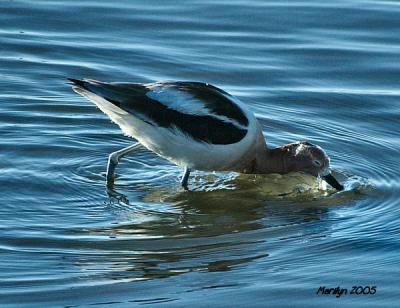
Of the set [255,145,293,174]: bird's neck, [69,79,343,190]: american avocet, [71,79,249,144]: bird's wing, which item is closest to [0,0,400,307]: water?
[255,145,293,174]: bird's neck

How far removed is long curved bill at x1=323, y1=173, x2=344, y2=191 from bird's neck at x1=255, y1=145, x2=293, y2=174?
37 cm

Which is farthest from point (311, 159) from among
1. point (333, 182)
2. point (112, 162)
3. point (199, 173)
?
point (112, 162)

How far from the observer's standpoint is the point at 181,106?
948 centimetres

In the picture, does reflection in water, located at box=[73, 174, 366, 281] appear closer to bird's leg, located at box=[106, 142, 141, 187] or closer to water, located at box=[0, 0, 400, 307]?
water, located at box=[0, 0, 400, 307]

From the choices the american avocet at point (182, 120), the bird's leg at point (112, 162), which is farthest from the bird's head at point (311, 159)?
the bird's leg at point (112, 162)

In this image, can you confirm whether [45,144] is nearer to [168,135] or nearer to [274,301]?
[168,135]

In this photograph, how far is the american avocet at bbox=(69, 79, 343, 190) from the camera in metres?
9.39

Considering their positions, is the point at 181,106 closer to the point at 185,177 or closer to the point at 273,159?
the point at 185,177

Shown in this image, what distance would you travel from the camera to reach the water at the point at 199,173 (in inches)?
301

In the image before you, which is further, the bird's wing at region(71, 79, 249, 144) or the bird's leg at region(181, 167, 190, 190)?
the bird's leg at region(181, 167, 190, 190)

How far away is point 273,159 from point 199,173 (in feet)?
2.36

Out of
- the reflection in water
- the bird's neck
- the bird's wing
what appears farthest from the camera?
the bird's neck

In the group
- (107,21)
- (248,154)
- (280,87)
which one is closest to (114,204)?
(248,154)

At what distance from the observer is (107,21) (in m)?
14.1
